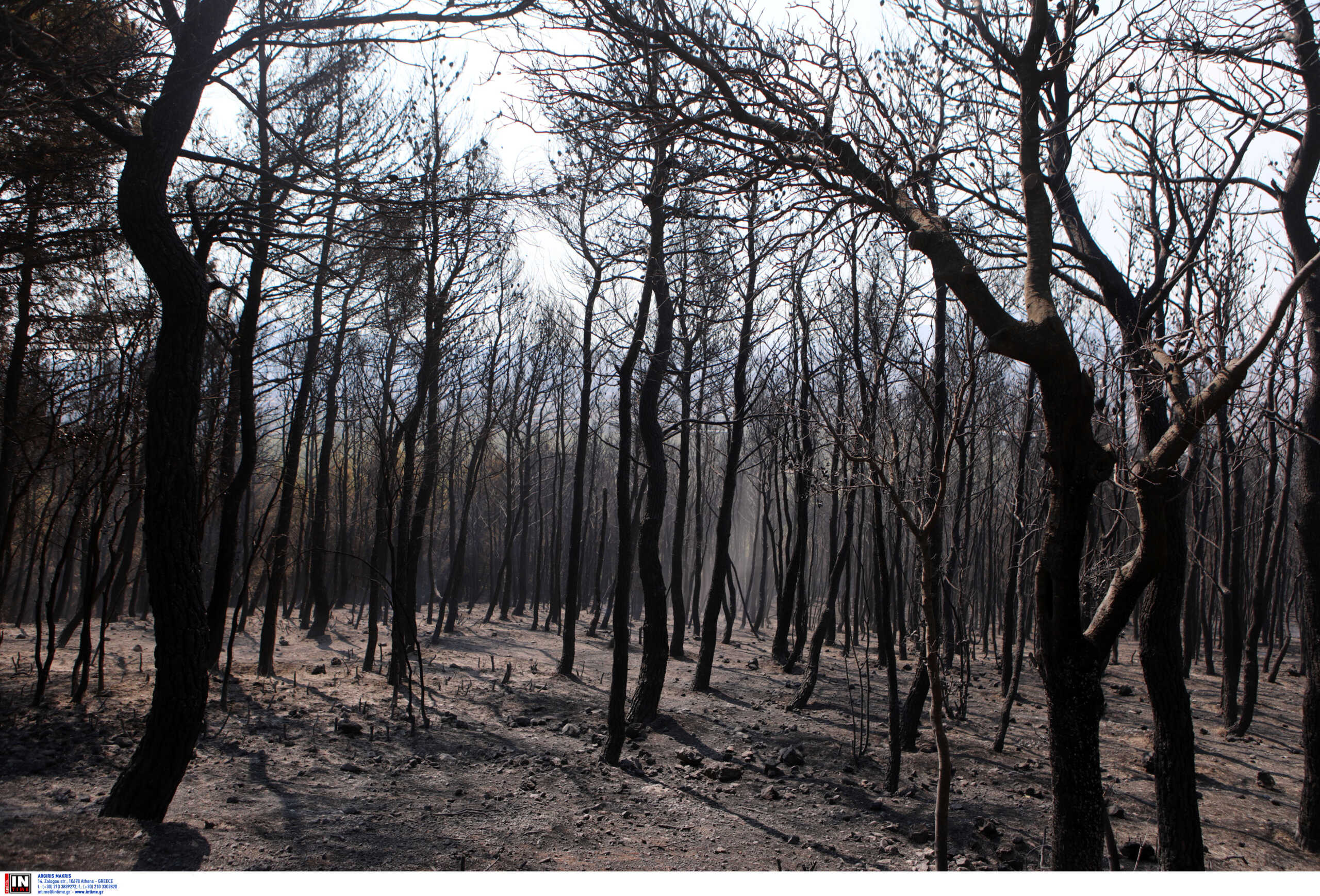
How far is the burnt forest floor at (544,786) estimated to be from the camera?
4.33 metres

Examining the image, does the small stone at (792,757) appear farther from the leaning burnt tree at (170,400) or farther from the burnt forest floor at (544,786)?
the leaning burnt tree at (170,400)

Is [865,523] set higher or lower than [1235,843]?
higher

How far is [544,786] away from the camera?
19.2ft

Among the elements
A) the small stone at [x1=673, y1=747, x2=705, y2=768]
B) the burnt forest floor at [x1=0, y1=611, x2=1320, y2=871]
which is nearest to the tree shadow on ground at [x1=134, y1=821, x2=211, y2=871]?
the burnt forest floor at [x1=0, y1=611, x2=1320, y2=871]

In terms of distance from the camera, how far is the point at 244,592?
25.4 feet

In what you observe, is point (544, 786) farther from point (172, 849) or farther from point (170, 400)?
point (170, 400)

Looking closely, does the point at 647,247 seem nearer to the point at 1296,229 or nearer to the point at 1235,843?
the point at 1296,229

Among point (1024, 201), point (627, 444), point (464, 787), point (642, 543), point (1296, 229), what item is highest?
point (1296, 229)

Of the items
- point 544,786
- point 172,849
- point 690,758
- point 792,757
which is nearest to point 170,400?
point 172,849

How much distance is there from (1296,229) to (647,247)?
5.36 metres

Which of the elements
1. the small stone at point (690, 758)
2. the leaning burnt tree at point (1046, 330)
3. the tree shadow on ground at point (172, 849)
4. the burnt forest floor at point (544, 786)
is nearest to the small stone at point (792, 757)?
the burnt forest floor at point (544, 786)

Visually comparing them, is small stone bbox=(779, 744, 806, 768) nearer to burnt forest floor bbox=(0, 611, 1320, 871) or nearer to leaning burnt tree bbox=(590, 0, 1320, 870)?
burnt forest floor bbox=(0, 611, 1320, 871)

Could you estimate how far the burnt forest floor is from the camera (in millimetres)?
4332

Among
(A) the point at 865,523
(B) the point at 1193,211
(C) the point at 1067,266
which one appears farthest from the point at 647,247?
(A) the point at 865,523
